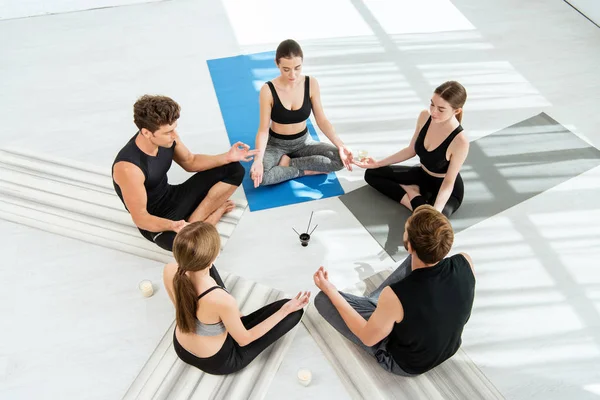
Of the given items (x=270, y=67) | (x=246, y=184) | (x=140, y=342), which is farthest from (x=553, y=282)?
(x=270, y=67)

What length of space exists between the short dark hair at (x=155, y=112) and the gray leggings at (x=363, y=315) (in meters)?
1.22

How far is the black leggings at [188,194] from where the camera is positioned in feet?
11.0

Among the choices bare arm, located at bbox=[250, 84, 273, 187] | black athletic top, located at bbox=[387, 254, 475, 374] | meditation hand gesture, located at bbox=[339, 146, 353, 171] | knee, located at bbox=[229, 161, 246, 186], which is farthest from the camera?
meditation hand gesture, located at bbox=[339, 146, 353, 171]

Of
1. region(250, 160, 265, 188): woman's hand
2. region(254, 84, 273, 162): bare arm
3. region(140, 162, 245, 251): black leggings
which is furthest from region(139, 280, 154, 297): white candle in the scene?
region(254, 84, 273, 162): bare arm

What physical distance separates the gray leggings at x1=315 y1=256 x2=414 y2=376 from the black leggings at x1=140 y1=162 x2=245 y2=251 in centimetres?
103

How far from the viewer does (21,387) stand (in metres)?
2.83

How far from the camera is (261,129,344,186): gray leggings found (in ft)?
12.7

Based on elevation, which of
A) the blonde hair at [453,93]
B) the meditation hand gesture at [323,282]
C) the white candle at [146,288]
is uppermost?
the blonde hair at [453,93]

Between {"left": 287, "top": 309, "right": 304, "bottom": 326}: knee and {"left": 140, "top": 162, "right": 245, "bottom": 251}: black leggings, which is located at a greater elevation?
{"left": 140, "top": 162, "right": 245, "bottom": 251}: black leggings

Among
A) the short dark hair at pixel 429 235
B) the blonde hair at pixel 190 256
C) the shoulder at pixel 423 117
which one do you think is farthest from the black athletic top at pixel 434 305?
the shoulder at pixel 423 117

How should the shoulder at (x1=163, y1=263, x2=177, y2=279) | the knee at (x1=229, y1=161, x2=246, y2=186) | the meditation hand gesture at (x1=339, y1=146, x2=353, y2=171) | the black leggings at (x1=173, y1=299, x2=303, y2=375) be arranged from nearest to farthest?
the shoulder at (x1=163, y1=263, x2=177, y2=279) < the black leggings at (x1=173, y1=299, x2=303, y2=375) < the knee at (x1=229, y1=161, x2=246, y2=186) < the meditation hand gesture at (x1=339, y1=146, x2=353, y2=171)

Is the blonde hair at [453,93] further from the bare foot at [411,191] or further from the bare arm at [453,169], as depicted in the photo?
the bare foot at [411,191]

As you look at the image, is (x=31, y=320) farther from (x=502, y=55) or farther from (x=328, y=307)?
(x=502, y=55)

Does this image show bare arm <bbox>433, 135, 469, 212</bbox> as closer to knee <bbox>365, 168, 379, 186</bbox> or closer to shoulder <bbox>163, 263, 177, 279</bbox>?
knee <bbox>365, 168, 379, 186</bbox>
